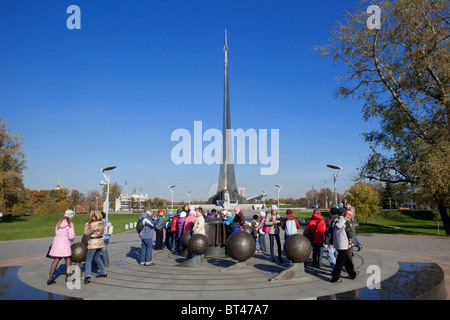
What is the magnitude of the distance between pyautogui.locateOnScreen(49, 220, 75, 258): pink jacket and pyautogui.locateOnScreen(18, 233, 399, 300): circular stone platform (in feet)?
2.50

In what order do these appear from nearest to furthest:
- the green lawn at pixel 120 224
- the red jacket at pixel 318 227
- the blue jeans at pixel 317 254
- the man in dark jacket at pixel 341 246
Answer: the man in dark jacket at pixel 341 246 < the red jacket at pixel 318 227 < the blue jeans at pixel 317 254 < the green lawn at pixel 120 224

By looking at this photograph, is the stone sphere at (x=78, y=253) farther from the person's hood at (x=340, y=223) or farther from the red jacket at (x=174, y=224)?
the person's hood at (x=340, y=223)

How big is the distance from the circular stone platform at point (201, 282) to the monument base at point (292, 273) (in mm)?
152

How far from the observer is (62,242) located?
7.90 meters

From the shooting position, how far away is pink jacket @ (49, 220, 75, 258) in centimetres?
784

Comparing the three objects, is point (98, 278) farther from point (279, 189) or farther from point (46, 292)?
point (279, 189)

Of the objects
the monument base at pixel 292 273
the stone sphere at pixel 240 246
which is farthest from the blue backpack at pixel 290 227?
the monument base at pixel 292 273

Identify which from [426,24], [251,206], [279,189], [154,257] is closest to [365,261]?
[154,257]

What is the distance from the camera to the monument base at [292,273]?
8.03 metres

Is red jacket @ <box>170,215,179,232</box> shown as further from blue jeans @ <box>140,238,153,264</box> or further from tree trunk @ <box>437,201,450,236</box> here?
tree trunk @ <box>437,201,450,236</box>

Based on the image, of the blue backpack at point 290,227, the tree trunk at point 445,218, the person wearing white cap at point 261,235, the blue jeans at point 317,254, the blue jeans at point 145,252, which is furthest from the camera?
the tree trunk at point 445,218

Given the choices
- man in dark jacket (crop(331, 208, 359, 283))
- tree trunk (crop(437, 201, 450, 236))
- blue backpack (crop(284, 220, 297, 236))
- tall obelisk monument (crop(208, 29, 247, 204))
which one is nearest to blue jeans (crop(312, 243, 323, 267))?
blue backpack (crop(284, 220, 297, 236))

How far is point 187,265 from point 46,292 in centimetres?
430

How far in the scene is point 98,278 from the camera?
8477 millimetres
